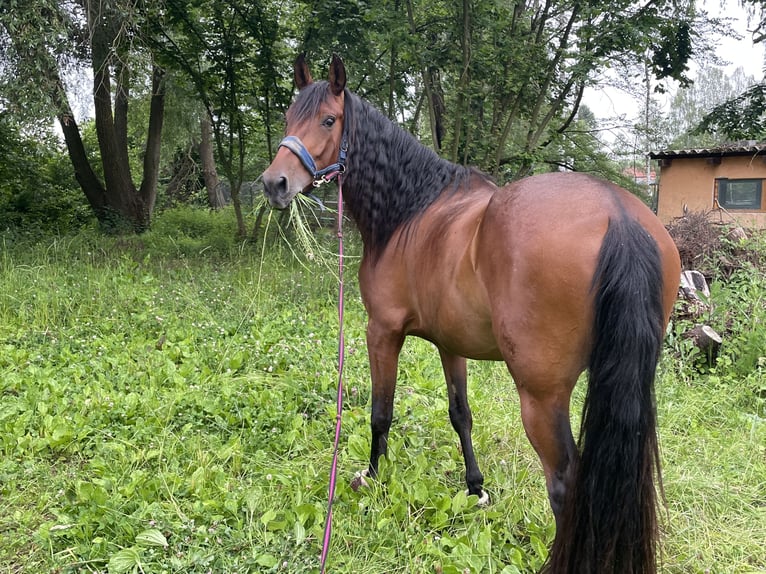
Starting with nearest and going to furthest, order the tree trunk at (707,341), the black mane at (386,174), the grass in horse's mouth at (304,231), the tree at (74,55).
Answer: the black mane at (386,174) → the grass in horse's mouth at (304,231) → the tree trunk at (707,341) → the tree at (74,55)

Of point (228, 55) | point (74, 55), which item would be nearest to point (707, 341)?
point (74, 55)

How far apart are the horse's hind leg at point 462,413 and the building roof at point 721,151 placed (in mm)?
11388

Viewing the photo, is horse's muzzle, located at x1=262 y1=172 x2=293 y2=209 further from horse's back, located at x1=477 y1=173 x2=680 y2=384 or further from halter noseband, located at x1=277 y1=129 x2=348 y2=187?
horse's back, located at x1=477 y1=173 x2=680 y2=384

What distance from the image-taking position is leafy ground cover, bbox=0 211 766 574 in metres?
2.05

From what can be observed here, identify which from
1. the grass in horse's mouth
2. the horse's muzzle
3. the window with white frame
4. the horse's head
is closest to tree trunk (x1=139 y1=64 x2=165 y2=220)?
the grass in horse's mouth

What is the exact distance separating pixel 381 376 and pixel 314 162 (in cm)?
103

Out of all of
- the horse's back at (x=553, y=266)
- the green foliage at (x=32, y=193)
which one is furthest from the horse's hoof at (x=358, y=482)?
the green foliage at (x=32, y=193)

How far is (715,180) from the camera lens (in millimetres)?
11625

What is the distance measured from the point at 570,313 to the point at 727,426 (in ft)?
7.67

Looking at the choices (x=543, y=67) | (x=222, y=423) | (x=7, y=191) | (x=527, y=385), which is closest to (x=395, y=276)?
(x=527, y=385)

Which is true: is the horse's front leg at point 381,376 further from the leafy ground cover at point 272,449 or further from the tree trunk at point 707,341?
the tree trunk at point 707,341

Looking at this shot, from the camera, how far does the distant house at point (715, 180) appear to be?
11.1 m

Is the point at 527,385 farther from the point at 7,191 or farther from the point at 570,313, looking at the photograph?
the point at 7,191

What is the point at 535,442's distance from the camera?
1.61 metres
